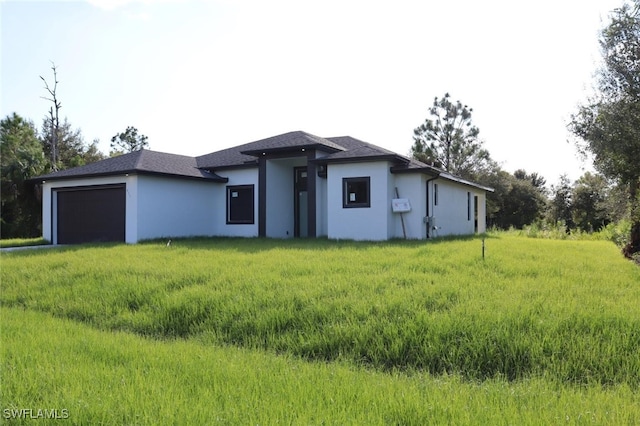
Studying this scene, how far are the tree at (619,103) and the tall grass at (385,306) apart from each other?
2905 millimetres

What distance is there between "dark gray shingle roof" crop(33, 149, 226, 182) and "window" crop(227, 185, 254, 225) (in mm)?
719

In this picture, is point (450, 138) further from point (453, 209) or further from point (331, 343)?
point (331, 343)

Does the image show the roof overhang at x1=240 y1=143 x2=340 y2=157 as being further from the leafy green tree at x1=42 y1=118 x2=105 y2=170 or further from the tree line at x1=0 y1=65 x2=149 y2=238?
the leafy green tree at x1=42 y1=118 x2=105 y2=170

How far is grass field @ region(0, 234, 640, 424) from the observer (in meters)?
3.73

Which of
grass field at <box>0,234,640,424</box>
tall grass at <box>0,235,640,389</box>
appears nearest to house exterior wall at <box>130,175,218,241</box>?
tall grass at <box>0,235,640,389</box>

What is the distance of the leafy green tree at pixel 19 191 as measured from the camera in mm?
23016

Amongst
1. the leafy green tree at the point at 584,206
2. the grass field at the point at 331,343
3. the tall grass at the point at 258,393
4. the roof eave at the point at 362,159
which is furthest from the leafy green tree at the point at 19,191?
the leafy green tree at the point at 584,206

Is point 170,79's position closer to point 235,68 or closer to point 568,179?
point 235,68

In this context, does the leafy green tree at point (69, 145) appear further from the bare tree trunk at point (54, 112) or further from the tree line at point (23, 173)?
the tree line at point (23, 173)

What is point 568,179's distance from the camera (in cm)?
4391

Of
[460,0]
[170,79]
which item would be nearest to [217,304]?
[460,0]

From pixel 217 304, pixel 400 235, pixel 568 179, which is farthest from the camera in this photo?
pixel 568 179

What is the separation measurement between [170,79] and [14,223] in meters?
14.7

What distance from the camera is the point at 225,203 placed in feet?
65.4
